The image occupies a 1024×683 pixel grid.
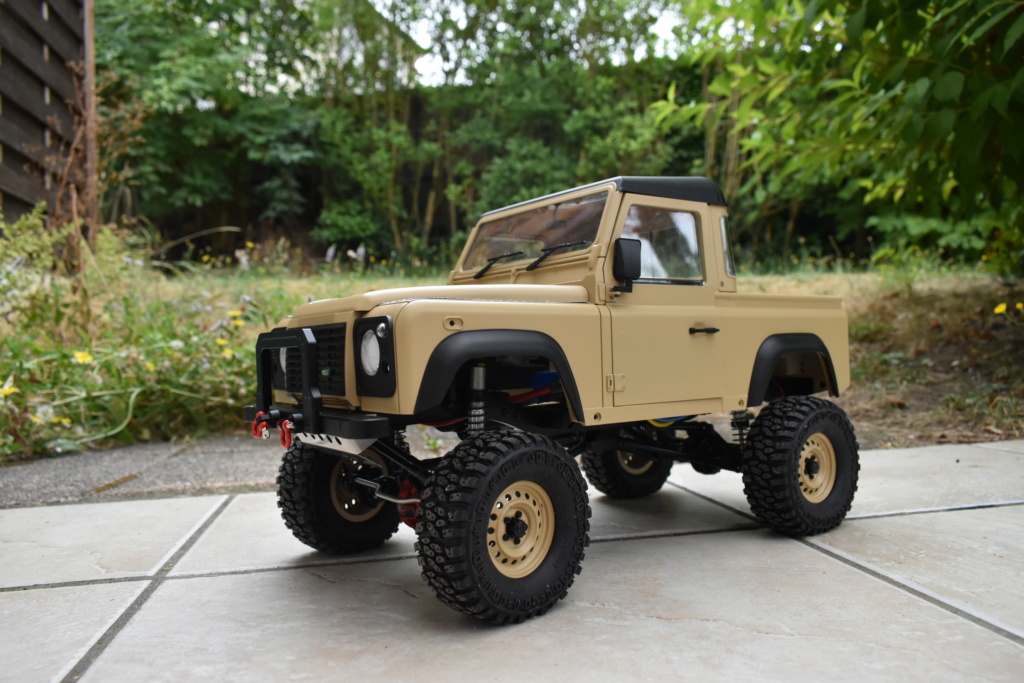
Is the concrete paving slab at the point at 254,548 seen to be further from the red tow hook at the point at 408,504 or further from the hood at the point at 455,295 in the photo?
the hood at the point at 455,295

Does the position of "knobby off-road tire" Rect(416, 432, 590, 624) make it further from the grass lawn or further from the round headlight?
the grass lawn

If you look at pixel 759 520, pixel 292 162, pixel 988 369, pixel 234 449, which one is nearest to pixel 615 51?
pixel 292 162

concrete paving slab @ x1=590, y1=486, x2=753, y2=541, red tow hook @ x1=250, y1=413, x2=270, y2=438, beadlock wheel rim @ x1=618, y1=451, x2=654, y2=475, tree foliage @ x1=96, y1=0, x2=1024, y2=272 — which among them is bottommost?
concrete paving slab @ x1=590, y1=486, x2=753, y2=541

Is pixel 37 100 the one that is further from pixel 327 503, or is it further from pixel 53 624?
pixel 53 624

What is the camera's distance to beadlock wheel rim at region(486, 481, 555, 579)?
2742 mm

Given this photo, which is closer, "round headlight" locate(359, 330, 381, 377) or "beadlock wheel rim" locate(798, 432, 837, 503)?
"round headlight" locate(359, 330, 381, 377)

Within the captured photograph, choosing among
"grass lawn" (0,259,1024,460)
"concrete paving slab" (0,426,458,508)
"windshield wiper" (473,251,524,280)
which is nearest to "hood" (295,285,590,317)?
"windshield wiper" (473,251,524,280)

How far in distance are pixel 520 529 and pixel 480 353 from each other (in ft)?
2.28

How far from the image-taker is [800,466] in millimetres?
3693

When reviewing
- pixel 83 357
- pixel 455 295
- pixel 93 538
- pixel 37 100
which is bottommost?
pixel 93 538

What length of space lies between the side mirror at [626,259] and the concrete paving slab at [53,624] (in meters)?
2.40

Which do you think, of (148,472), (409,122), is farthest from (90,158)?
(409,122)

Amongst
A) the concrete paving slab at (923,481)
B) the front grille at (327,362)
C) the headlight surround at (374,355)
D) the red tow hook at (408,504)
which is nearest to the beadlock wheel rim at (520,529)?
the red tow hook at (408,504)

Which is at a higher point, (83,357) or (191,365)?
(83,357)
